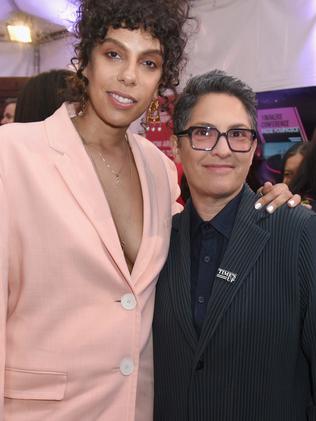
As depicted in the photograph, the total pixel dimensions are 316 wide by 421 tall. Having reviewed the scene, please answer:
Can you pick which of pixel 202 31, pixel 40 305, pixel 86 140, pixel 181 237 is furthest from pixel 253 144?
pixel 202 31

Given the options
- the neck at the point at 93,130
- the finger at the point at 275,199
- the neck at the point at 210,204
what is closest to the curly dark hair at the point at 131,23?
the neck at the point at 93,130

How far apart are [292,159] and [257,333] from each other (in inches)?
104

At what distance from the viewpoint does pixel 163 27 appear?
5.20 ft

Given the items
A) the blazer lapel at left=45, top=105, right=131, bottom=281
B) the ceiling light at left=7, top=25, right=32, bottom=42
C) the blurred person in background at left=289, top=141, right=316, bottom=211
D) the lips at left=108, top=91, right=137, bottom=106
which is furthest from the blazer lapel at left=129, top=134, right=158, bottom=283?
the ceiling light at left=7, top=25, right=32, bottom=42

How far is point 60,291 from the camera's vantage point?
1.37m

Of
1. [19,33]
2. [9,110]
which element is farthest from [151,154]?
[19,33]

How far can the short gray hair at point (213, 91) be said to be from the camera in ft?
5.49

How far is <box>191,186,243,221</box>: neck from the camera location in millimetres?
1703

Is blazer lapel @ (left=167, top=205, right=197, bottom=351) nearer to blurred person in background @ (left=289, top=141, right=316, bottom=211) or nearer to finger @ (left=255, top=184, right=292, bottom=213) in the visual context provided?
finger @ (left=255, top=184, right=292, bottom=213)

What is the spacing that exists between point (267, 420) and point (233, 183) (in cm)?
76

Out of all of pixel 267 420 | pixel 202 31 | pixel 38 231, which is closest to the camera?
pixel 38 231

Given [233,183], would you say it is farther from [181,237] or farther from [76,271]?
[76,271]

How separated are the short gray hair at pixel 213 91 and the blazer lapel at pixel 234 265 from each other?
14.2 inches

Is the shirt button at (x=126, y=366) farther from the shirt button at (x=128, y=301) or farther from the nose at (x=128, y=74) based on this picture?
the nose at (x=128, y=74)
